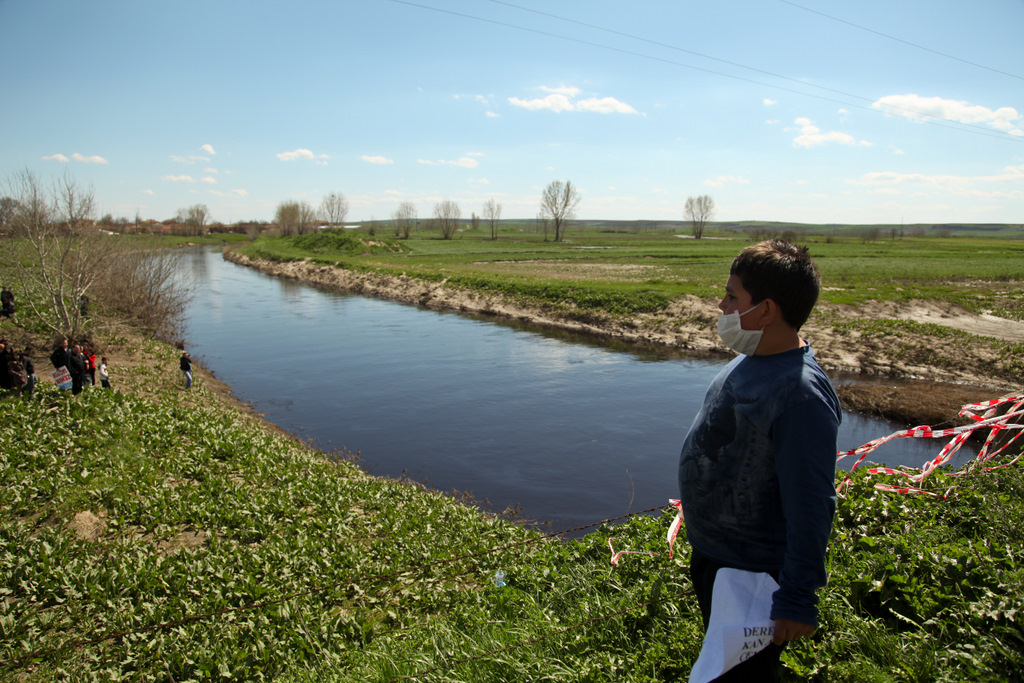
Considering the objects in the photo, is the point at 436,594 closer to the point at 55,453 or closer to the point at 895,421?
the point at 55,453

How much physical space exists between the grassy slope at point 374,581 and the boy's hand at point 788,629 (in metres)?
1.75

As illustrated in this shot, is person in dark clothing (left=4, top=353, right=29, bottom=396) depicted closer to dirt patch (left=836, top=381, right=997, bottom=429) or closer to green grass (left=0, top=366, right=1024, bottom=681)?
green grass (left=0, top=366, right=1024, bottom=681)

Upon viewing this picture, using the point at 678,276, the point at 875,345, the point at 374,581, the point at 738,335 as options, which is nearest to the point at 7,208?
the point at 374,581

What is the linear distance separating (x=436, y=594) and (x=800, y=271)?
19.6 ft

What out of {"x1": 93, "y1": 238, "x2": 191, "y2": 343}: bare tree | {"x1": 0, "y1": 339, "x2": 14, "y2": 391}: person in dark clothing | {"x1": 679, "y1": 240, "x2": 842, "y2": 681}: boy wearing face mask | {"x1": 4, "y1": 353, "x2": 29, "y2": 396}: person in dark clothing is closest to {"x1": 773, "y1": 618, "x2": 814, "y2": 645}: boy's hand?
{"x1": 679, "y1": 240, "x2": 842, "y2": 681}: boy wearing face mask

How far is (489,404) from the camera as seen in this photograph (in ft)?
65.1

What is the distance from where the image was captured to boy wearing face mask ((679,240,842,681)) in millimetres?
2275

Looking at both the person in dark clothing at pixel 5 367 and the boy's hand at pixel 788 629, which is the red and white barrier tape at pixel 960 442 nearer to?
the boy's hand at pixel 788 629

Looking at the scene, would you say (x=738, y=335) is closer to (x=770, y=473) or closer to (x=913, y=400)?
(x=770, y=473)

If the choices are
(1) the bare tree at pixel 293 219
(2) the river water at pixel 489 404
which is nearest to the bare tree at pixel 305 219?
(1) the bare tree at pixel 293 219

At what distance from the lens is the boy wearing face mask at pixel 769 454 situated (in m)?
2.28

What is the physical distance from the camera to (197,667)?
222 inches

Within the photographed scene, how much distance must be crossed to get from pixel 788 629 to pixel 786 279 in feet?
4.67

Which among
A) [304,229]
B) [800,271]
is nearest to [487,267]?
[800,271]
